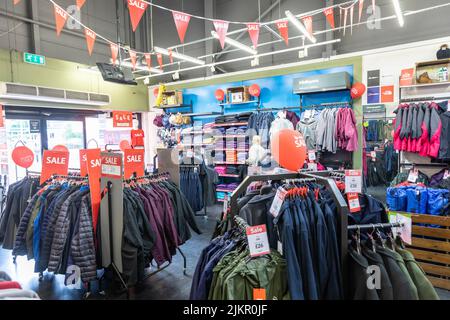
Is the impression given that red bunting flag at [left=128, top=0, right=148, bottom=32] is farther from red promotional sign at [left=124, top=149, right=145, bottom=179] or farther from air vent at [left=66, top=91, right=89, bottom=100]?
air vent at [left=66, top=91, right=89, bottom=100]

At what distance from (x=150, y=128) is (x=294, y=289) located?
881cm

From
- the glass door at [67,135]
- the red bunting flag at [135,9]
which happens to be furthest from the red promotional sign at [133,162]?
the glass door at [67,135]

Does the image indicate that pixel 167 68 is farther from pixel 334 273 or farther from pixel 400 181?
pixel 334 273

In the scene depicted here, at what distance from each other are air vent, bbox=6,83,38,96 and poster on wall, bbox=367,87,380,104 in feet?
23.2

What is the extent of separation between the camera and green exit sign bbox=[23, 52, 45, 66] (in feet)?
21.3

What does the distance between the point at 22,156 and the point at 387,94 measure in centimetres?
631

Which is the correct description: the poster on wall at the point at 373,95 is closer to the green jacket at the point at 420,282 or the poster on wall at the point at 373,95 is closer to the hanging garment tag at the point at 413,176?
the hanging garment tag at the point at 413,176

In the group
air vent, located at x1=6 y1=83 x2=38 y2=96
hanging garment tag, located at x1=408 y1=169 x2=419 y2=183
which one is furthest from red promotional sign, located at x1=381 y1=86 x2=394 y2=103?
Answer: air vent, located at x1=6 y1=83 x2=38 y2=96

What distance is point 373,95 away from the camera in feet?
19.0

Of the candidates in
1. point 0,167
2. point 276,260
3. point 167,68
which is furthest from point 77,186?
point 167,68

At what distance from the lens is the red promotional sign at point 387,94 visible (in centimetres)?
566

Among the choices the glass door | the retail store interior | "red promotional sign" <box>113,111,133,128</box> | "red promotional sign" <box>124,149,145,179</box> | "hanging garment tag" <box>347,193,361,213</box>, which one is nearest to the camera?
the retail store interior

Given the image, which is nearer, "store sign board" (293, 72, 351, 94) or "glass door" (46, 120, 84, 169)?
A: "store sign board" (293, 72, 351, 94)

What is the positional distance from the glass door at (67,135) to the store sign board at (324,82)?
18.0 feet
